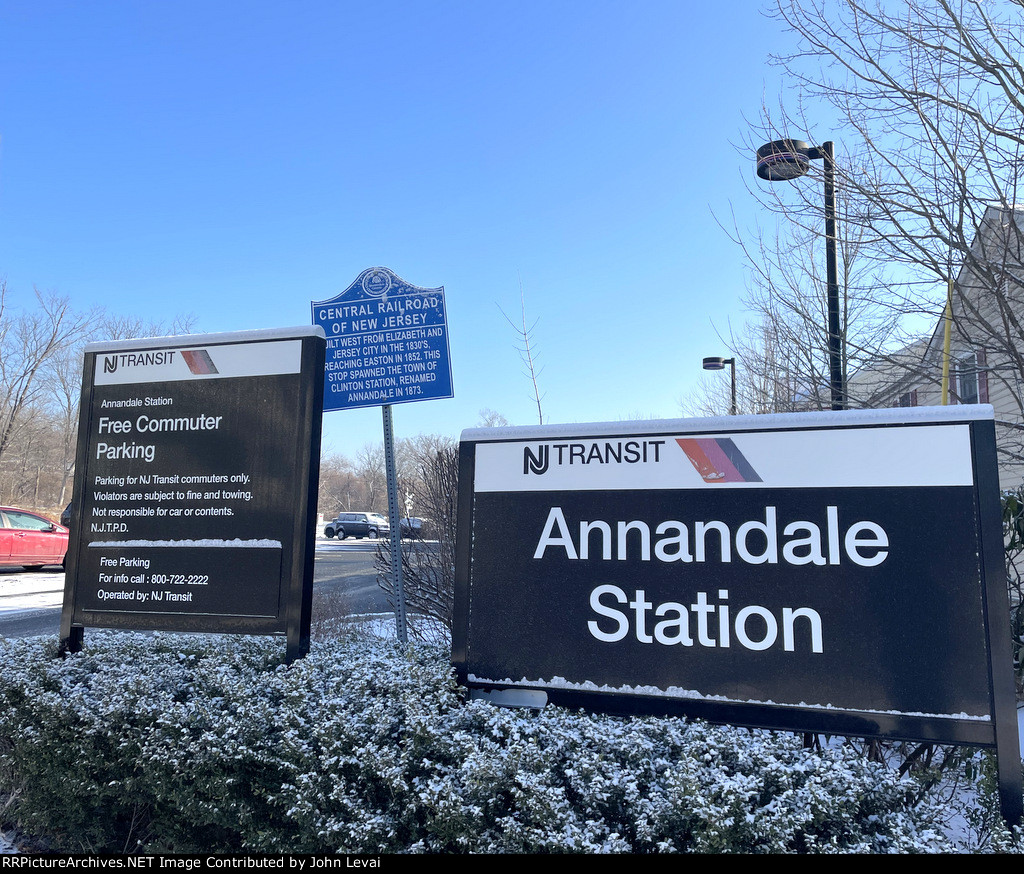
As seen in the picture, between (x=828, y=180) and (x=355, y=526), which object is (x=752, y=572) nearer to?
(x=828, y=180)

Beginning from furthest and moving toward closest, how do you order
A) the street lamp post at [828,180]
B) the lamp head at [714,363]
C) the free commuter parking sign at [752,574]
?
the lamp head at [714,363]
the street lamp post at [828,180]
the free commuter parking sign at [752,574]

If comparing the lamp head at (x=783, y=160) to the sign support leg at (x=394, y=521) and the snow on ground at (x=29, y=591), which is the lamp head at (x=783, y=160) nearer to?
the sign support leg at (x=394, y=521)

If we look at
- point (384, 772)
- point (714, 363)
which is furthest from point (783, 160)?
point (714, 363)

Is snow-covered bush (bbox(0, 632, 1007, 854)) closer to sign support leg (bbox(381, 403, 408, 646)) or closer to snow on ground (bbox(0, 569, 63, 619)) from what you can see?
sign support leg (bbox(381, 403, 408, 646))

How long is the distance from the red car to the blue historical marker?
44.0 ft

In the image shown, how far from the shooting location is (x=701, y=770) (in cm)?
229

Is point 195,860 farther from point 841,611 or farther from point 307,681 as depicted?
point 841,611

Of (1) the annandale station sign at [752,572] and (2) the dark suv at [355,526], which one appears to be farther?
(2) the dark suv at [355,526]

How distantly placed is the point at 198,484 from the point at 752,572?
9.69 ft

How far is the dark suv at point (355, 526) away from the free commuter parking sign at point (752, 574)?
4056 cm

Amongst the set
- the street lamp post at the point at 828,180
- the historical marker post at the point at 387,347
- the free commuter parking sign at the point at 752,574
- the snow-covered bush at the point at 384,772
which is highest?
the street lamp post at the point at 828,180

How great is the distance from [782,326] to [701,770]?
5.93 metres

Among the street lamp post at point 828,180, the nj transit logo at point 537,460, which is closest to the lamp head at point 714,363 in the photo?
the street lamp post at point 828,180

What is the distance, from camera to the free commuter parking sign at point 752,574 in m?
2.62
